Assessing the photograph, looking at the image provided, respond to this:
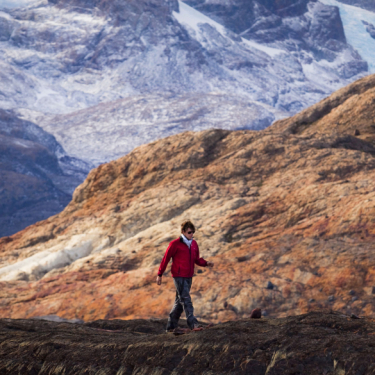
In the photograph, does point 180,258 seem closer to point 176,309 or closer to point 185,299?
point 185,299

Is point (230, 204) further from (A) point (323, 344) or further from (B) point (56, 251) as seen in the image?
(A) point (323, 344)

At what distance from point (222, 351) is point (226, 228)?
728 inches

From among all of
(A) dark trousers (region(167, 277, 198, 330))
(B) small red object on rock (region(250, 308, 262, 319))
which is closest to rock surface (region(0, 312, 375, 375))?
(B) small red object on rock (region(250, 308, 262, 319))

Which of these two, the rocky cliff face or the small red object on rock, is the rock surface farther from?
the rocky cliff face

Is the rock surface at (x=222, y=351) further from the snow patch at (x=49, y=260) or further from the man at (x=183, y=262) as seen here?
the snow patch at (x=49, y=260)

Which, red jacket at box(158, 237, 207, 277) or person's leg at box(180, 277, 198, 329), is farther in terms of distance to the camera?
red jacket at box(158, 237, 207, 277)

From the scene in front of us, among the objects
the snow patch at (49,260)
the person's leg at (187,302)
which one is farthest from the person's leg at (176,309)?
the snow patch at (49,260)

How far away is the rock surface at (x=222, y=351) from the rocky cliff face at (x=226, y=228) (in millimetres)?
8799

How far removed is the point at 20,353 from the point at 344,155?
24.6m

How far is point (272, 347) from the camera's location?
9133 mm

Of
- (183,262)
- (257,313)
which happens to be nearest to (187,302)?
(183,262)

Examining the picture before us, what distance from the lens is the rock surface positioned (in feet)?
27.8

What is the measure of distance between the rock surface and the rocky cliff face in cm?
880

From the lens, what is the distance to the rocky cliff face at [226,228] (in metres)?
20.9
